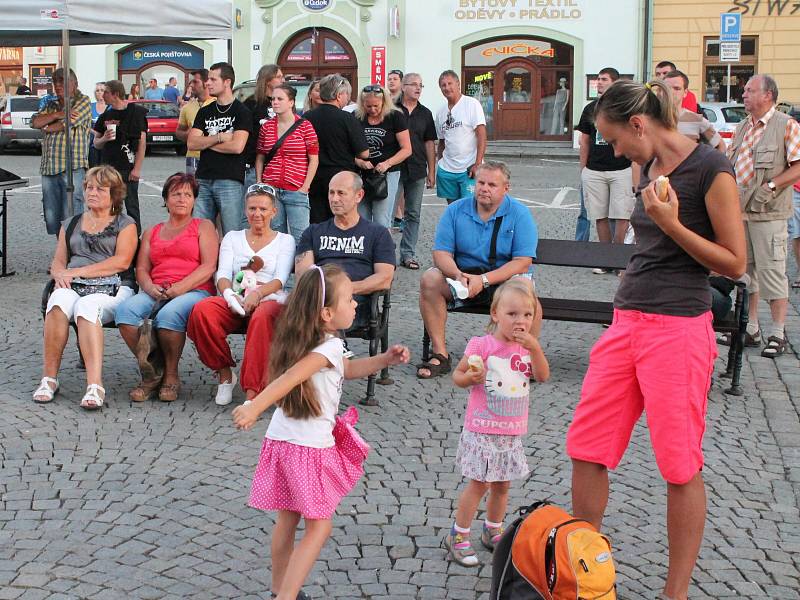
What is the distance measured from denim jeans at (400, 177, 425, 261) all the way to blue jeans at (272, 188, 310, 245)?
81.8 inches

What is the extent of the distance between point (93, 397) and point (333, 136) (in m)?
3.73

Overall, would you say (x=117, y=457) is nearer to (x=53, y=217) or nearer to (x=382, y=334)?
(x=382, y=334)

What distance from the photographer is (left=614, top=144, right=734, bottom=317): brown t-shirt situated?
3699mm

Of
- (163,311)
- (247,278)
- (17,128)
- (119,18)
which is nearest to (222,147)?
(119,18)

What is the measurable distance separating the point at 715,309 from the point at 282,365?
3.83 meters

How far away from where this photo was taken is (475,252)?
7242 millimetres

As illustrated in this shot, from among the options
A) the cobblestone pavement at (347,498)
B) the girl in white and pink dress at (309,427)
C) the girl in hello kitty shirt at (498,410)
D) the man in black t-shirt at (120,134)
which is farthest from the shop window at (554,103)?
the girl in white and pink dress at (309,427)

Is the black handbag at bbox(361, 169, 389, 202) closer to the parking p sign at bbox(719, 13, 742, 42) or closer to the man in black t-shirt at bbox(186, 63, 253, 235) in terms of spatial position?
the man in black t-shirt at bbox(186, 63, 253, 235)

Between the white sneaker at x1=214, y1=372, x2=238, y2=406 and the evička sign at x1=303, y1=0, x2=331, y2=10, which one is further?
the evička sign at x1=303, y1=0, x2=331, y2=10

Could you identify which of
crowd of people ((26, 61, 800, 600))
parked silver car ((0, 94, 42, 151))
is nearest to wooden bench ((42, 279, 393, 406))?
crowd of people ((26, 61, 800, 600))

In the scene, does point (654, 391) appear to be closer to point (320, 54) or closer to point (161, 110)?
point (161, 110)

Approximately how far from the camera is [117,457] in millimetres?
5516

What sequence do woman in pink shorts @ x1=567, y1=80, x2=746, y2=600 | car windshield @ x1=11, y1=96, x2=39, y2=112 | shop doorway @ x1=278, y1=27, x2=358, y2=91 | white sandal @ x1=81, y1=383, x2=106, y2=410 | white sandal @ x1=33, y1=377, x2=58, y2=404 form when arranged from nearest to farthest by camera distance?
woman in pink shorts @ x1=567, y1=80, x2=746, y2=600, white sandal @ x1=81, y1=383, x2=106, y2=410, white sandal @ x1=33, y1=377, x2=58, y2=404, car windshield @ x1=11, y1=96, x2=39, y2=112, shop doorway @ x1=278, y1=27, x2=358, y2=91

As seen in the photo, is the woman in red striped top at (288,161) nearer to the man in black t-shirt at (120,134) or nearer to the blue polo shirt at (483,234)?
the blue polo shirt at (483,234)
